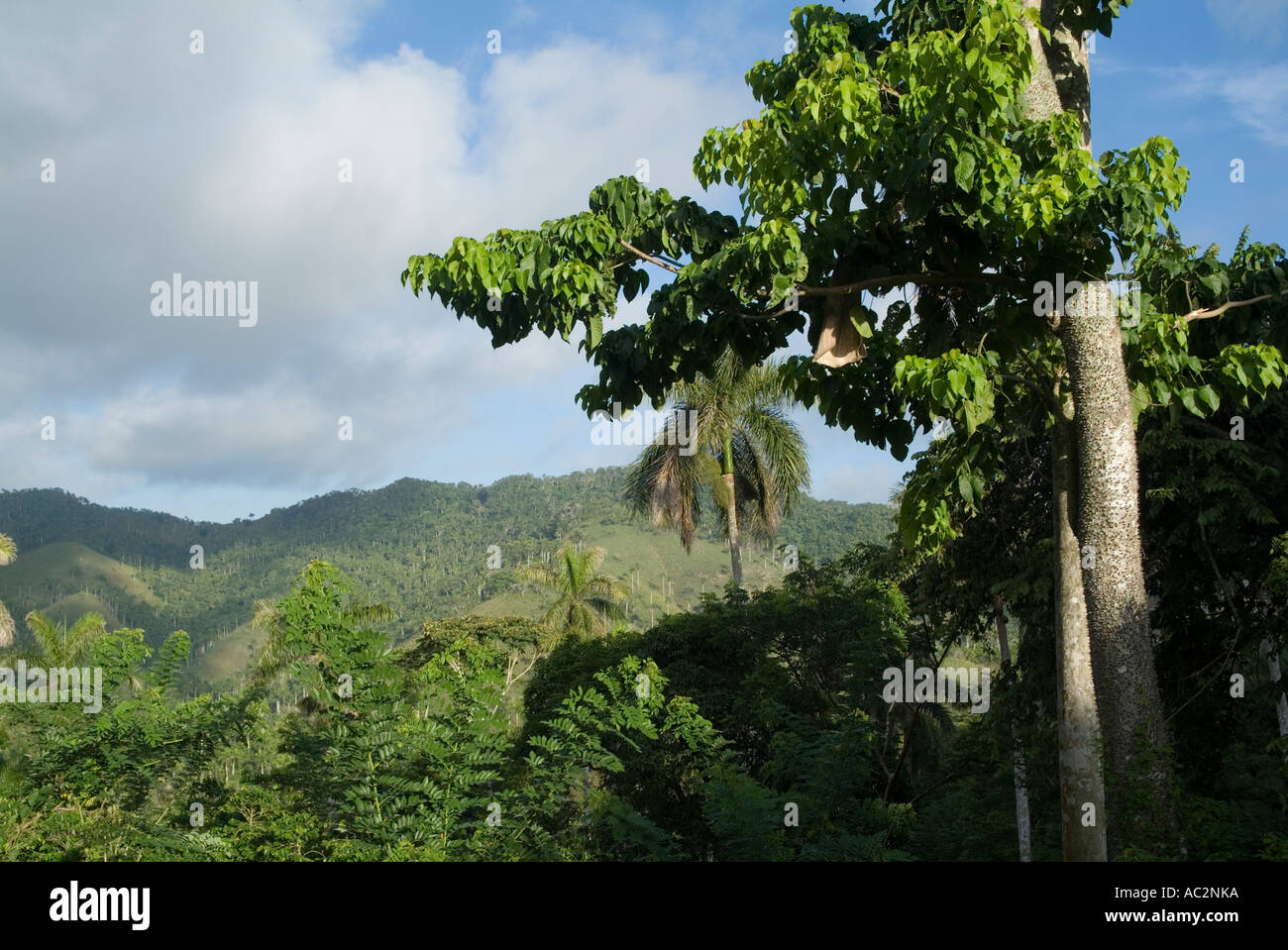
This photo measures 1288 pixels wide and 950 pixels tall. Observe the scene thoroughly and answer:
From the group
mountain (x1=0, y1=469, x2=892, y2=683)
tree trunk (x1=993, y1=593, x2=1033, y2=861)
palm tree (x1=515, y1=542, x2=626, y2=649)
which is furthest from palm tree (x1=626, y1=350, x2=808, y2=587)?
mountain (x1=0, y1=469, x2=892, y2=683)

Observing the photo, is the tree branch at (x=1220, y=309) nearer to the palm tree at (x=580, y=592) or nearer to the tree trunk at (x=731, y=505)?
the tree trunk at (x=731, y=505)

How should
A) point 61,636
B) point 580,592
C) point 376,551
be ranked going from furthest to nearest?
point 376,551
point 580,592
point 61,636

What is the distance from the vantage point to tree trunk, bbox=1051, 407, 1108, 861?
7.09 m

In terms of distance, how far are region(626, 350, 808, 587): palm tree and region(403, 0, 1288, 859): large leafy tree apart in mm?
18876

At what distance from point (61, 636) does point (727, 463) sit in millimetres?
19105

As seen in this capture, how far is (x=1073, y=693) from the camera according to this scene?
739 cm

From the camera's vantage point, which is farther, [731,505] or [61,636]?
[61,636]

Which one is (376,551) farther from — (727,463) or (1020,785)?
(1020,785)

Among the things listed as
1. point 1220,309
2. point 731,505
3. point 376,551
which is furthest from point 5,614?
point 376,551

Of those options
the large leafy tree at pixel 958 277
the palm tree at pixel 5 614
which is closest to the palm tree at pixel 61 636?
the palm tree at pixel 5 614

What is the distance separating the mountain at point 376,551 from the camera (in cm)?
11488

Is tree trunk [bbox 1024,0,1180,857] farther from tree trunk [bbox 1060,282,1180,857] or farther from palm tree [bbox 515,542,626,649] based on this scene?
palm tree [bbox 515,542,626,649]
